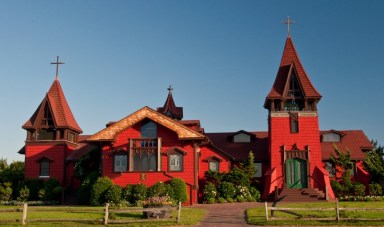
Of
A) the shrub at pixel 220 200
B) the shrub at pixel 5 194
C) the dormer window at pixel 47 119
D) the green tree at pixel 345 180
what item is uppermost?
the dormer window at pixel 47 119

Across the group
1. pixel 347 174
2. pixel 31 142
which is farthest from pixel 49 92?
pixel 347 174

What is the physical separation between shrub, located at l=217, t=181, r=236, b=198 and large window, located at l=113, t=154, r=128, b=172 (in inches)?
306

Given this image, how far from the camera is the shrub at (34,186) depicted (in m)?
37.0

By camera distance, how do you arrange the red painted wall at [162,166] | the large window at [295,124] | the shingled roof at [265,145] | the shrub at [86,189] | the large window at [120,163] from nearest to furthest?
the red painted wall at [162,166] → the shrub at [86,189] → the large window at [120,163] → the large window at [295,124] → the shingled roof at [265,145]

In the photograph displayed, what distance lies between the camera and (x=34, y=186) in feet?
123

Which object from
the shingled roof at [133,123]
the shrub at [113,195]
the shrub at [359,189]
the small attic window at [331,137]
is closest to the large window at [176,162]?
the shingled roof at [133,123]

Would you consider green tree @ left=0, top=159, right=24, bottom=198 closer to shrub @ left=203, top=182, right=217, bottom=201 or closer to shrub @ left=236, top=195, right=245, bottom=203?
shrub @ left=203, top=182, right=217, bottom=201

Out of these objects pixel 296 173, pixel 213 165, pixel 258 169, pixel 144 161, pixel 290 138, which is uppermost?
pixel 290 138

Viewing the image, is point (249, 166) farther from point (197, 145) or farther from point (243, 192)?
point (197, 145)

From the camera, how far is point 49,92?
139 feet

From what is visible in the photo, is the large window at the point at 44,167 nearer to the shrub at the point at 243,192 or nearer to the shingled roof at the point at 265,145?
the shingled roof at the point at 265,145

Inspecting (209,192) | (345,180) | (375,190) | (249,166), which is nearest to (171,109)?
(249,166)

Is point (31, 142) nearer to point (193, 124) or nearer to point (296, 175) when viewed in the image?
point (193, 124)

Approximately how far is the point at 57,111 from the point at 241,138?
59.5 ft
